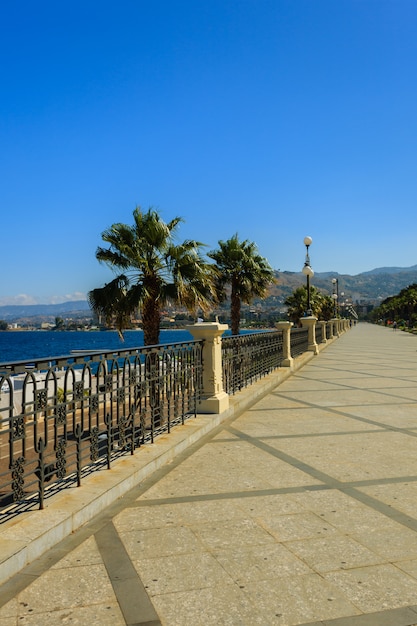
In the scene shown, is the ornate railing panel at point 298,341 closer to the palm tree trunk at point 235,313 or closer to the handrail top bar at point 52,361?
the palm tree trunk at point 235,313

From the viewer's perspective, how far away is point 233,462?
550 centimetres

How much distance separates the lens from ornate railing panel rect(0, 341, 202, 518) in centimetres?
365

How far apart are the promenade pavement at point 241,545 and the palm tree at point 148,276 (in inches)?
341

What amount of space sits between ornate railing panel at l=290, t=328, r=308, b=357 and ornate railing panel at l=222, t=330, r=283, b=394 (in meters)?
3.29

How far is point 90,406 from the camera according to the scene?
458 cm

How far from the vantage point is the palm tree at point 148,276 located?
47.7 ft

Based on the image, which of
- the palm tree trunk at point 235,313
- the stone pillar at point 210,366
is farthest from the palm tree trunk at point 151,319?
the palm tree trunk at point 235,313

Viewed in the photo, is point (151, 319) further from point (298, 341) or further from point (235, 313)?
point (235, 313)

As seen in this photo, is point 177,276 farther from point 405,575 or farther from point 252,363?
point 405,575

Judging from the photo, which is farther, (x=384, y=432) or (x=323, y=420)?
(x=323, y=420)

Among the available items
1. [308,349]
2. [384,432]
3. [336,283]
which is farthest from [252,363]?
[336,283]

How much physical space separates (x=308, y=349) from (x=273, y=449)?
16.7 m

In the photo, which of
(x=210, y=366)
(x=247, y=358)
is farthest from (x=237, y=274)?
(x=210, y=366)

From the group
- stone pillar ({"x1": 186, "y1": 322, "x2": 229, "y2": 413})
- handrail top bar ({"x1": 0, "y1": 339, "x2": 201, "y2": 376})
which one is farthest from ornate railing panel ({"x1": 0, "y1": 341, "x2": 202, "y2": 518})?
stone pillar ({"x1": 186, "y1": 322, "x2": 229, "y2": 413})
